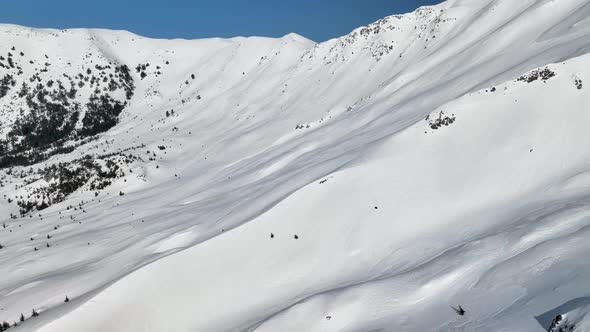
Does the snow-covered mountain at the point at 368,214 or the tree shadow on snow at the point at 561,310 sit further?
the snow-covered mountain at the point at 368,214

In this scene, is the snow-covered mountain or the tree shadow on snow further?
the snow-covered mountain

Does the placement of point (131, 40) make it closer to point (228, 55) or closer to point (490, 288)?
point (228, 55)

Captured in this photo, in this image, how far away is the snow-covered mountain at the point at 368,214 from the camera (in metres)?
7.53

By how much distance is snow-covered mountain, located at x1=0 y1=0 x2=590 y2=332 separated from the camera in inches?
296

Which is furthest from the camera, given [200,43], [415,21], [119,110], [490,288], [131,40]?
[131,40]

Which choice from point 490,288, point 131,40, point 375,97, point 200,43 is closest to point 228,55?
point 200,43

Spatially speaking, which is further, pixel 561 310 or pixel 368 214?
pixel 368 214

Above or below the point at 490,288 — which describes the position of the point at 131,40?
above

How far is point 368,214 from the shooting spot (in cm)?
1255

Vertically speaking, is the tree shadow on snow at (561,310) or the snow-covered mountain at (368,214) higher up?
the snow-covered mountain at (368,214)

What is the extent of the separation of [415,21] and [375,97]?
16626 mm

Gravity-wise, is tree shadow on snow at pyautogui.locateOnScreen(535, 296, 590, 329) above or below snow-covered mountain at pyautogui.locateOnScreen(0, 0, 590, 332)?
below

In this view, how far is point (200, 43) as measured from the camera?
80.0m

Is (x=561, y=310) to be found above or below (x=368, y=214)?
below
